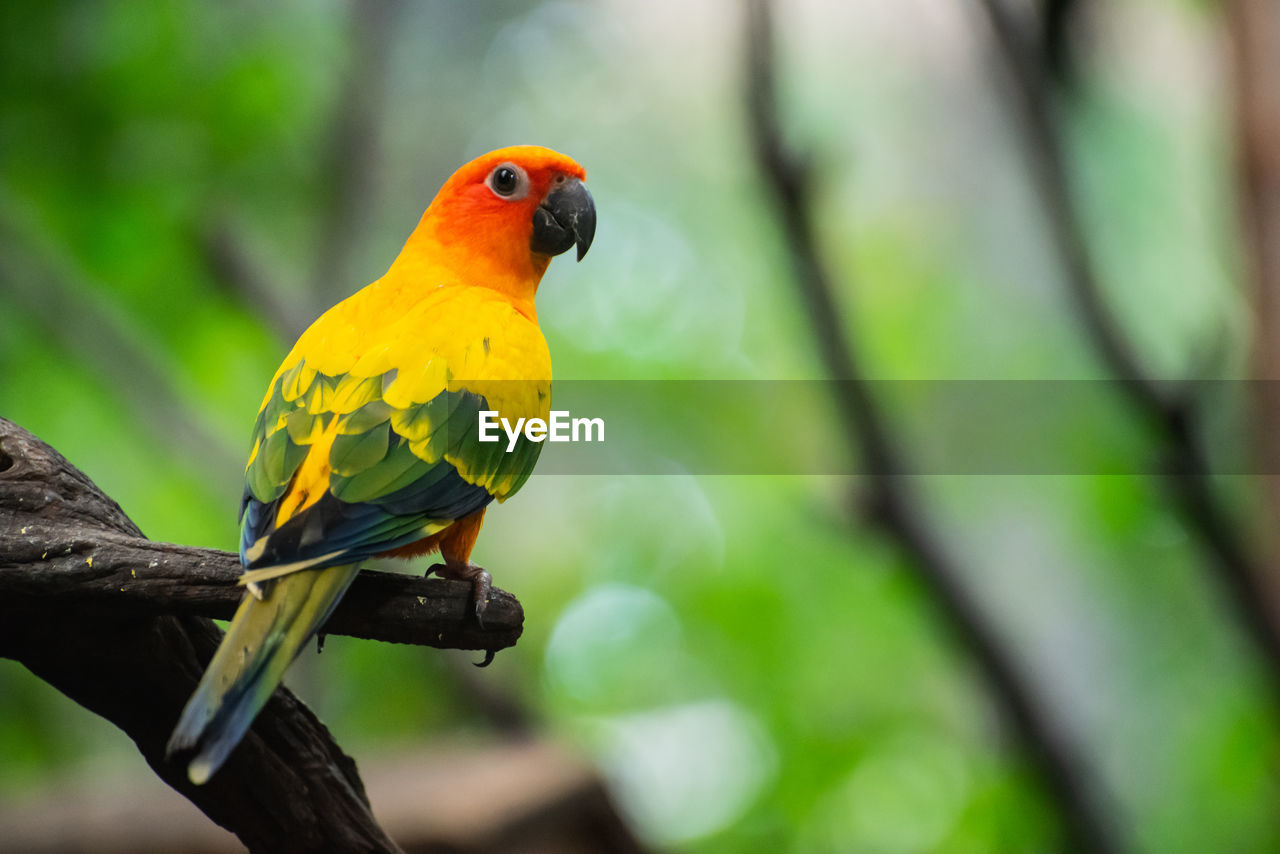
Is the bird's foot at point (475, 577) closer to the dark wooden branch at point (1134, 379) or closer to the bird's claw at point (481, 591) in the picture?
the bird's claw at point (481, 591)

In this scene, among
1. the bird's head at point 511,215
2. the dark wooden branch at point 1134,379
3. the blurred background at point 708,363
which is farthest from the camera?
the blurred background at point 708,363

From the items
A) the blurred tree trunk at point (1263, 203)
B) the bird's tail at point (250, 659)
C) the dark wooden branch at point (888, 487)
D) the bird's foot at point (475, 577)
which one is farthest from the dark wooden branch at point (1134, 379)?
the bird's tail at point (250, 659)

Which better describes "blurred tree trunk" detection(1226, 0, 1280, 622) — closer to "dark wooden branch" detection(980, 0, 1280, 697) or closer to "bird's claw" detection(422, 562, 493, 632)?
"dark wooden branch" detection(980, 0, 1280, 697)

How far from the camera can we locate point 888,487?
11.7ft

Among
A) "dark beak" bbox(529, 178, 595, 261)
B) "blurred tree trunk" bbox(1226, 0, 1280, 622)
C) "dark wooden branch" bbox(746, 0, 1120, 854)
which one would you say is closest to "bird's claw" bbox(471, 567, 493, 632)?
"dark beak" bbox(529, 178, 595, 261)

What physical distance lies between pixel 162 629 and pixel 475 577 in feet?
1.74

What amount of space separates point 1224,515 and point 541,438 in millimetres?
2520

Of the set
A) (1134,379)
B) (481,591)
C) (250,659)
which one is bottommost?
(250,659)

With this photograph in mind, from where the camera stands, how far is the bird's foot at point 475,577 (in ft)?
5.86

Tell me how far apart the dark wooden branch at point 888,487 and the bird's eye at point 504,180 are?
41.7 inches

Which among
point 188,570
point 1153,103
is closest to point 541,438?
point 188,570

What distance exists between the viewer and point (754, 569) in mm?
6414

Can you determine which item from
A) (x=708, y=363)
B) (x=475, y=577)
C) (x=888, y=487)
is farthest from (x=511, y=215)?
→ (x=708, y=363)

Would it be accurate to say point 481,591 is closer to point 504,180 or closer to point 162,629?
point 162,629
